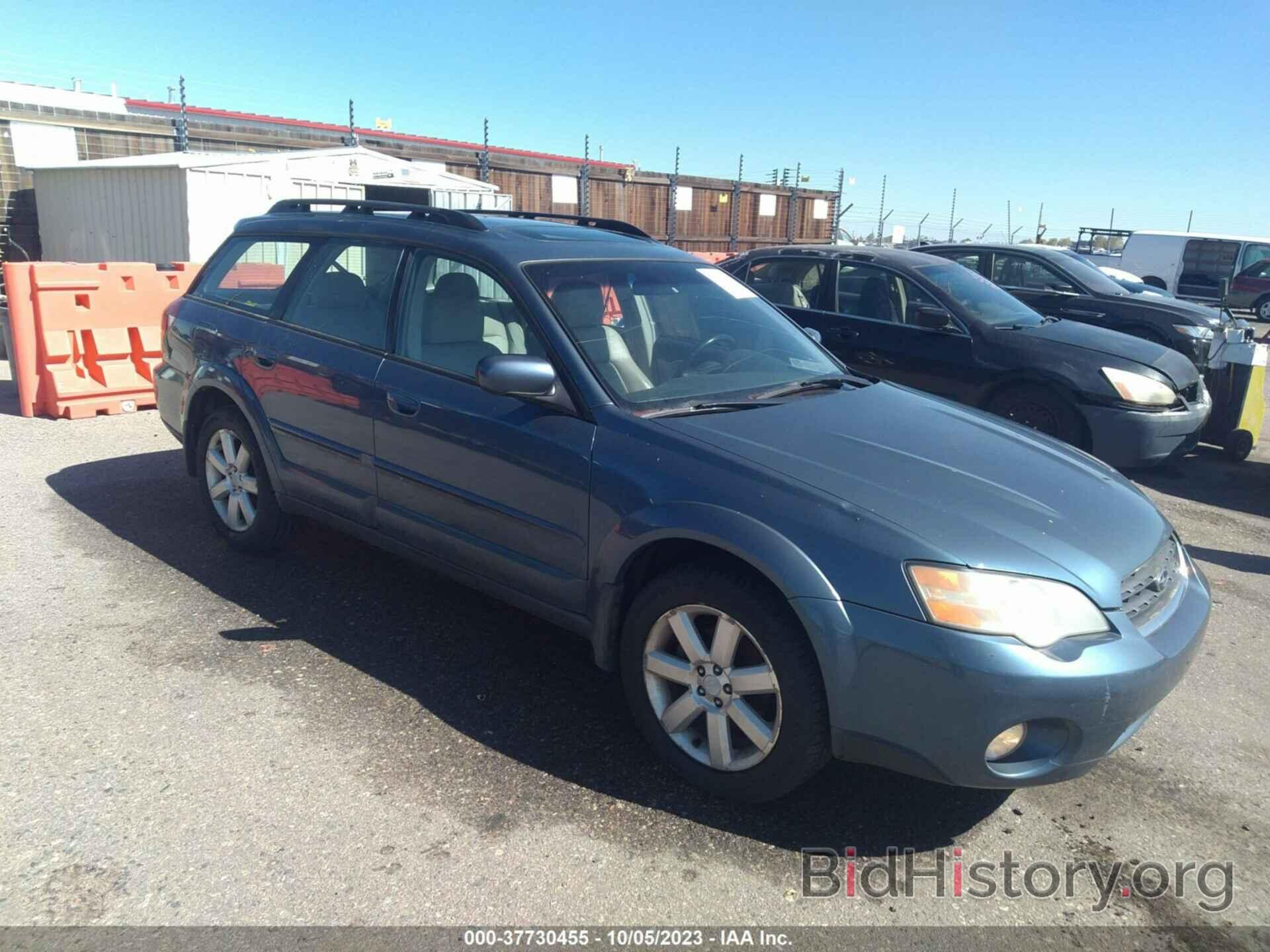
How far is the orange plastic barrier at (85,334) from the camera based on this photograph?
7.61 m

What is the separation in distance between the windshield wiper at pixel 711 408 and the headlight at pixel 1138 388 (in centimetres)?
448

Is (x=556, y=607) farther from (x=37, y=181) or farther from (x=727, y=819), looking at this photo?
(x=37, y=181)

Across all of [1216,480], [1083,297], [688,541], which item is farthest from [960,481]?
[1083,297]

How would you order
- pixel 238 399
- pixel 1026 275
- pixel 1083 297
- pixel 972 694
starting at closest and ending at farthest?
pixel 972 694, pixel 238 399, pixel 1083 297, pixel 1026 275

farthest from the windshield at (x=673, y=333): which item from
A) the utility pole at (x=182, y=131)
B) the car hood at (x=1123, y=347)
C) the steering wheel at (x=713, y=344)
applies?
the utility pole at (x=182, y=131)

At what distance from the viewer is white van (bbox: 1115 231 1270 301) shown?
2100cm

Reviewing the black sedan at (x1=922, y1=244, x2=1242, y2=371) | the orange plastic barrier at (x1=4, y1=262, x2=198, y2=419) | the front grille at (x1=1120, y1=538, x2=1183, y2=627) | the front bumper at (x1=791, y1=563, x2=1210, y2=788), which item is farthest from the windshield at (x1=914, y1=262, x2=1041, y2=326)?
the orange plastic barrier at (x1=4, y1=262, x2=198, y2=419)

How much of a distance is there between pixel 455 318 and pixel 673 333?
0.89m

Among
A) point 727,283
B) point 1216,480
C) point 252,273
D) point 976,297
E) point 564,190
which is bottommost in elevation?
point 1216,480

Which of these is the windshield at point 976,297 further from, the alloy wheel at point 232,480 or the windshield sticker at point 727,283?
the alloy wheel at point 232,480

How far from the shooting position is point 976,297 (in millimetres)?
7691

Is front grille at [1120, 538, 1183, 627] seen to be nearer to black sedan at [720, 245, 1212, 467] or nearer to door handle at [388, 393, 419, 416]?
door handle at [388, 393, 419, 416]

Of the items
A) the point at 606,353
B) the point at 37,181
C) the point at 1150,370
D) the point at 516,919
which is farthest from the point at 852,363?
the point at 37,181
